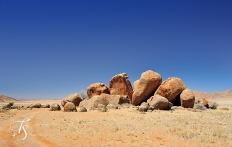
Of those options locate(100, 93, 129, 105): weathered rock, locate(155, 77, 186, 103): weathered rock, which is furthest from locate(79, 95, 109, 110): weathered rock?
locate(155, 77, 186, 103): weathered rock

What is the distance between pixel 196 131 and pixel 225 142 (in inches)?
84.5

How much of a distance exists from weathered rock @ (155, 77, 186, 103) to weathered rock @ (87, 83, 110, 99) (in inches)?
374

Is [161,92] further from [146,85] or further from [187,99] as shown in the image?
[187,99]

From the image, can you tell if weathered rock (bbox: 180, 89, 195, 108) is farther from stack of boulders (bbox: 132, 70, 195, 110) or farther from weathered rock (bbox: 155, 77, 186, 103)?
weathered rock (bbox: 155, 77, 186, 103)

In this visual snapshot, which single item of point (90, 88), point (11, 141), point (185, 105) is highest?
point (90, 88)

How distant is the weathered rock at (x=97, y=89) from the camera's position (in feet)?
107

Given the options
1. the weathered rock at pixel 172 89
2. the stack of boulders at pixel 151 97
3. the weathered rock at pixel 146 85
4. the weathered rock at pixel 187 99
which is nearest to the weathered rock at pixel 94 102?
the stack of boulders at pixel 151 97

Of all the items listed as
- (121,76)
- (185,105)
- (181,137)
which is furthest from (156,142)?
(121,76)

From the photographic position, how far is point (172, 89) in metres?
25.4

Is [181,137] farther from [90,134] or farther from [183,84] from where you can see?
[183,84]

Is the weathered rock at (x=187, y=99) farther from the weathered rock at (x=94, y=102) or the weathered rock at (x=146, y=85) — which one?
the weathered rock at (x=94, y=102)

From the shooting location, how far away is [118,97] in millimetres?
28641

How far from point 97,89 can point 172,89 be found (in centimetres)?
1220

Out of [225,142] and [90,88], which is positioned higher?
[90,88]
